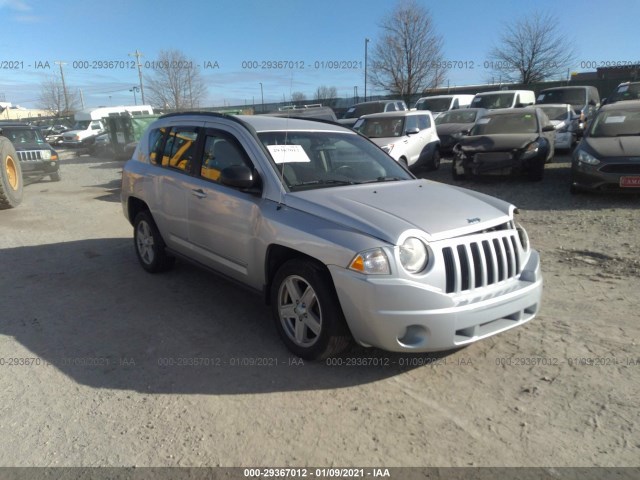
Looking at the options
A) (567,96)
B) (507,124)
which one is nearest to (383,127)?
(507,124)

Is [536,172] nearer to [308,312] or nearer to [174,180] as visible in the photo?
[174,180]

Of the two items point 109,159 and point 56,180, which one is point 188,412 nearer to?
point 56,180

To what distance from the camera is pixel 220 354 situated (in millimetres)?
3971

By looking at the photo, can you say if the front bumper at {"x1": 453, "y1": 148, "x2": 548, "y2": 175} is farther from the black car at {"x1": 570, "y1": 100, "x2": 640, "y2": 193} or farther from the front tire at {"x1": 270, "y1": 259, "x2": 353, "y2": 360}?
the front tire at {"x1": 270, "y1": 259, "x2": 353, "y2": 360}

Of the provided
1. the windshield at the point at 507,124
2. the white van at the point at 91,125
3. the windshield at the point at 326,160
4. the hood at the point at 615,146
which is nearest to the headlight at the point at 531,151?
the windshield at the point at 507,124

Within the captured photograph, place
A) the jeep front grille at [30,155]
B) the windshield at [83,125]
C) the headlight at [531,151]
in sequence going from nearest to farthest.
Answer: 1. the headlight at [531,151]
2. the jeep front grille at [30,155]
3. the windshield at [83,125]

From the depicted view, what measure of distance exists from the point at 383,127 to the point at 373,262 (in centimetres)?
1015

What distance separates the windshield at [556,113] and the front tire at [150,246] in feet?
40.6

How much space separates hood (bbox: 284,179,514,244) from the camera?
3312 mm

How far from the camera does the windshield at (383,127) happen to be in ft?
41.2

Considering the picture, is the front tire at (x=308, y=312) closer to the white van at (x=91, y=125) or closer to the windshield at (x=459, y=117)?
the windshield at (x=459, y=117)

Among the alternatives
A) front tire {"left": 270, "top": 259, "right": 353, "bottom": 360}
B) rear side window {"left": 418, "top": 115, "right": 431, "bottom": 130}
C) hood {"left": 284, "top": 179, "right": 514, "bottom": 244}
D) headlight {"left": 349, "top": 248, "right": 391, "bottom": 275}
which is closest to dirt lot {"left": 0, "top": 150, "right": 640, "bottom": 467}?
front tire {"left": 270, "top": 259, "right": 353, "bottom": 360}

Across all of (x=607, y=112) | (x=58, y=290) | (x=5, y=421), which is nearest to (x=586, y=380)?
(x=5, y=421)

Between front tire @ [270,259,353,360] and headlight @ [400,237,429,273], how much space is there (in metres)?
0.55
